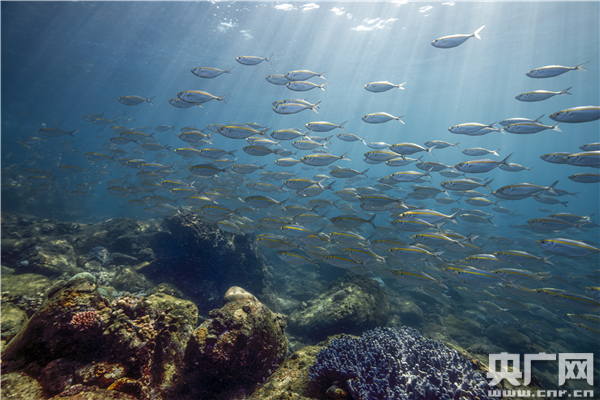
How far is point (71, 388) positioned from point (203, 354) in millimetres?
1172

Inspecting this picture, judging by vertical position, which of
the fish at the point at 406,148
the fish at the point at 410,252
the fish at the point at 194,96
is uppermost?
the fish at the point at 194,96

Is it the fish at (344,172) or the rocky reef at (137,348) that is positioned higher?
the fish at (344,172)

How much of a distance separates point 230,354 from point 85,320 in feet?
5.29

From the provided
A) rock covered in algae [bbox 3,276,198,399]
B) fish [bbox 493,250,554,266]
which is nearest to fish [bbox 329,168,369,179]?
fish [bbox 493,250,554,266]

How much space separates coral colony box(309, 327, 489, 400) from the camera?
2.29m

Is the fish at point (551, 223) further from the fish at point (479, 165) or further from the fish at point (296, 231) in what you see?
the fish at point (296, 231)

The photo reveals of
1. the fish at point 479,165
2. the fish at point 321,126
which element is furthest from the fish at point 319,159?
the fish at point 479,165

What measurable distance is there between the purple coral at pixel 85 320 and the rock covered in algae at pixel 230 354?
3.44 feet

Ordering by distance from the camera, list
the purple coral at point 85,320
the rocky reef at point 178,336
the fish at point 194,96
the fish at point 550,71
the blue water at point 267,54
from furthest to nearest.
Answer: the blue water at point 267,54 < the fish at point 194,96 < the fish at point 550,71 < the purple coral at point 85,320 < the rocky reef at point 178,336

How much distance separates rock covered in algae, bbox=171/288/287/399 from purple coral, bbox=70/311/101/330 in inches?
41.3

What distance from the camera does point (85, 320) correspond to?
2.22 meters

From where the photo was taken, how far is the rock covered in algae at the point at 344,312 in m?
5.46

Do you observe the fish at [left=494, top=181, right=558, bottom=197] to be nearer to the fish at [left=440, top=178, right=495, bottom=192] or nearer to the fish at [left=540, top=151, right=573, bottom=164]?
the fish at [left=440, top=178, right=495, bottom=192]

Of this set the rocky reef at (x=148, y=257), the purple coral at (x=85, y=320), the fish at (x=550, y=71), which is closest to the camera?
the purple coral at (x=85, y=320)
